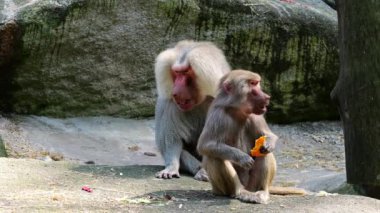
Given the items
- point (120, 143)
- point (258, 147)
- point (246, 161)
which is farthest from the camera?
point (120, 143)

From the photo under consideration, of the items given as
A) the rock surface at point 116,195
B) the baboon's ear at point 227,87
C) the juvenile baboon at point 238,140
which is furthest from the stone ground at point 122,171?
the baboon's ear at point 227,87

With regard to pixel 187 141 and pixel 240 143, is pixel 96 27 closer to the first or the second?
pixel 187 141

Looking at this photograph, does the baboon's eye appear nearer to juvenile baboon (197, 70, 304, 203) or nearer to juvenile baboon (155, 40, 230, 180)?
juvenile baboon (197, 70, 304, 203)

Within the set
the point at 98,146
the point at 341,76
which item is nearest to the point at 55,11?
the point at 98,146

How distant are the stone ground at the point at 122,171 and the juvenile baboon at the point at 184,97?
227 mm

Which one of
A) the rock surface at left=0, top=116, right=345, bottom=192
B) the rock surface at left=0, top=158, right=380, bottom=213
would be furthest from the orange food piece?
the rock surface at left=0, top=116, right=345, bottom=192

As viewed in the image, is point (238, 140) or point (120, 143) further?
point (120, 143)

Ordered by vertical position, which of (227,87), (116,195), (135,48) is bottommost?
(116,195)

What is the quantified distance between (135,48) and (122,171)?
332 centimetres

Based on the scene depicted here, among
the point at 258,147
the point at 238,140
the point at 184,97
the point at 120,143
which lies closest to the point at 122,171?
the point at 184,97

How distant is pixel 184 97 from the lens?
596 cm

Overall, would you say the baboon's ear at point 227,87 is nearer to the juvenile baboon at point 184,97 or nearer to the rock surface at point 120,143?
the juvenile baboon at point 184,97

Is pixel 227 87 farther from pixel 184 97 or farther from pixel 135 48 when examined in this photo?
pixel 135 48

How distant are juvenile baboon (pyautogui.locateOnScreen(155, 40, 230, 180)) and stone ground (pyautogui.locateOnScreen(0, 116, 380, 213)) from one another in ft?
0.75
